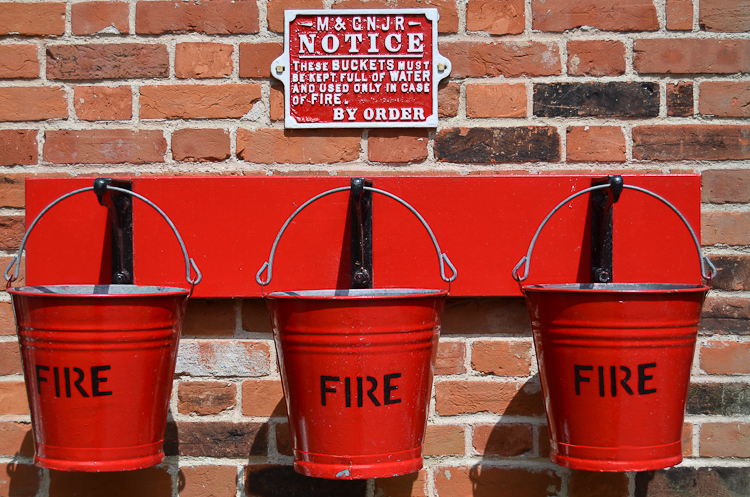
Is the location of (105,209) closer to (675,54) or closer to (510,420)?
(510,420)

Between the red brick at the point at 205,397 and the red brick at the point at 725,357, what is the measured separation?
3.30 ft

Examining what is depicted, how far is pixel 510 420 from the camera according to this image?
135cm

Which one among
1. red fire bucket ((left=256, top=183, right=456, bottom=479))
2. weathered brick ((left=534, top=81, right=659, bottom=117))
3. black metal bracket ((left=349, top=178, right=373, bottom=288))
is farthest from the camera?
weathered brick ((left=534, top=81, right=659, bottom=117))

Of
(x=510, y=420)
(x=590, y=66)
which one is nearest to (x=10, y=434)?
(x=510, y=420)

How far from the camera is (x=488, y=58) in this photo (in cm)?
136

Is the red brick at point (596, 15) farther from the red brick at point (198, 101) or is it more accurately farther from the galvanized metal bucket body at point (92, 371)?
the galvanized metal bucket body at point (92, 371)

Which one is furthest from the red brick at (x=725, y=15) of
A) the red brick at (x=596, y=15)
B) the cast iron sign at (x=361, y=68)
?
the cast iron sign at (x=361, y=68)

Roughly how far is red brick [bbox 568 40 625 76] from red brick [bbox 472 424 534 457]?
77 cm

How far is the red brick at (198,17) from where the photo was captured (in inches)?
53.7

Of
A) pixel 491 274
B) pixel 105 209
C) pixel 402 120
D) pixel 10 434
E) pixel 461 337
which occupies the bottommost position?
pixel 10 434

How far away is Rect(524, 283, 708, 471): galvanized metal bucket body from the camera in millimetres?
1039

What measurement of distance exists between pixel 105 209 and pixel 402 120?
0.65 m

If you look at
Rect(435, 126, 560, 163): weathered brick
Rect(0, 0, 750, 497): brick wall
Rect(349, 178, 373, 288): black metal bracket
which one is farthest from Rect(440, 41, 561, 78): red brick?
Rect(349, 178, 373, 288): black metal bracket

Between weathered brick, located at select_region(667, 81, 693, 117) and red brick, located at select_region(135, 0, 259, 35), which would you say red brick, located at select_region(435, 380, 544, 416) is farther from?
red brick, located at select_region(135, 0, 259, 35)
